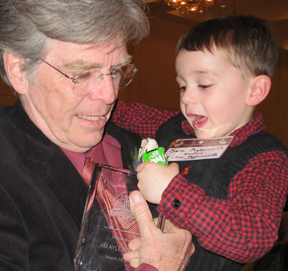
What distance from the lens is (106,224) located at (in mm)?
1315

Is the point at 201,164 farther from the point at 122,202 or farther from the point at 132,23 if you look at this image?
the point at 132,23

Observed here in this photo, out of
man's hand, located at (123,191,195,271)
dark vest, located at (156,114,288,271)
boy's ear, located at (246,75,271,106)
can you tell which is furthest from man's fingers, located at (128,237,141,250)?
boy's ear, located at (246,75,271,106)

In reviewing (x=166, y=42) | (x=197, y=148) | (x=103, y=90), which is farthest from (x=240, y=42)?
(x=166, y=42)

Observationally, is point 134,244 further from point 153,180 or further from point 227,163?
point 227,163

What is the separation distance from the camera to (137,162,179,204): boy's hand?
1.43m

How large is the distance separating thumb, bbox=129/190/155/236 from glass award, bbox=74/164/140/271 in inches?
1.8

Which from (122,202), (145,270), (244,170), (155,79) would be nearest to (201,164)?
(244,170)

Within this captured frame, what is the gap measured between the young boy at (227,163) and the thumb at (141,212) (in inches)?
3.3

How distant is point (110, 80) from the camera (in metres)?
1.52

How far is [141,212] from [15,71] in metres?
0.83

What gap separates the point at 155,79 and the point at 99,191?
32.4 ft

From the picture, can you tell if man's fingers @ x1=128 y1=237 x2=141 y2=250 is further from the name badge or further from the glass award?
the name badge

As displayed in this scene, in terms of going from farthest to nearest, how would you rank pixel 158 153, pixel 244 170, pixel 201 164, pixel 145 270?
pixel 201 164, pixel 244 170, pixel 158 153, pixel 145 270

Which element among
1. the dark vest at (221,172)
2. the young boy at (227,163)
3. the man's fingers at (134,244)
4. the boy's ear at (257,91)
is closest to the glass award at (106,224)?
the man's fingers at (134,244)
